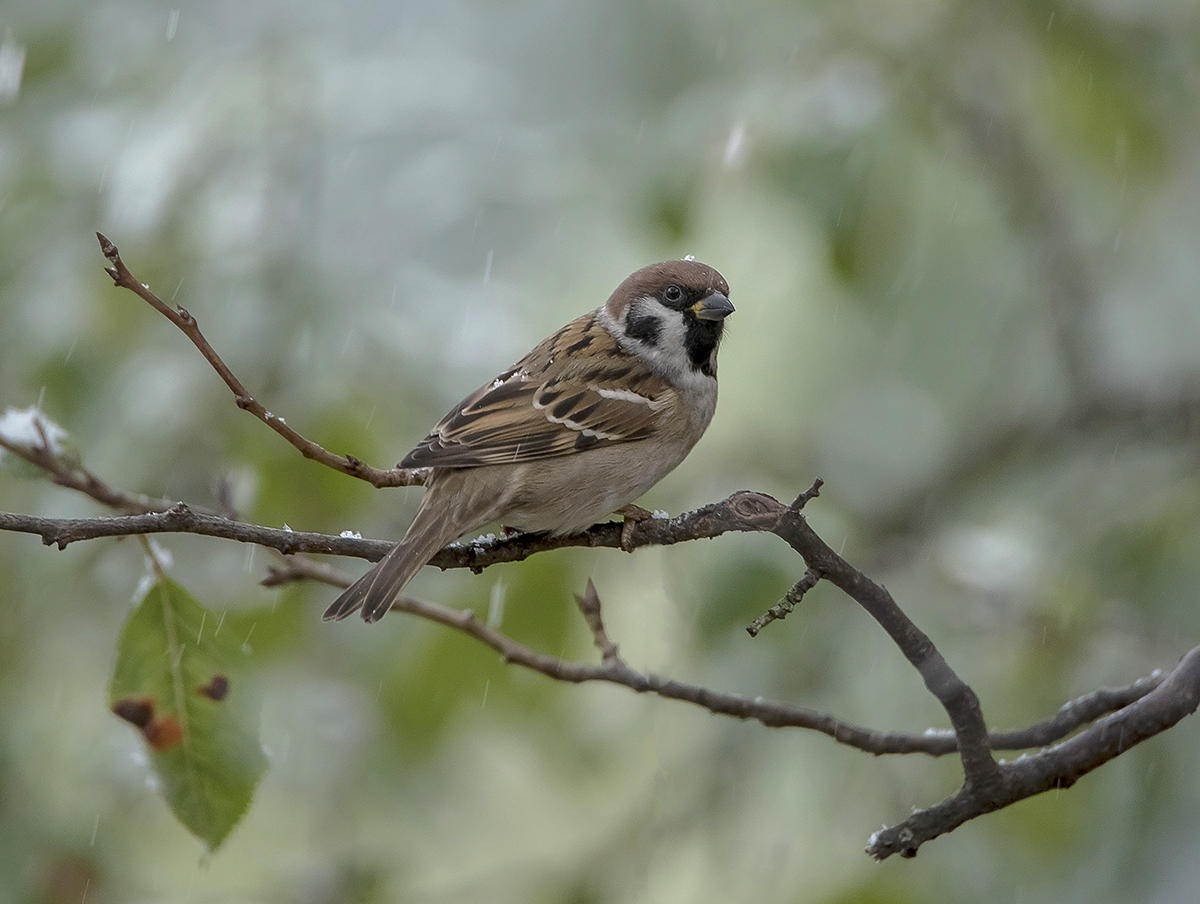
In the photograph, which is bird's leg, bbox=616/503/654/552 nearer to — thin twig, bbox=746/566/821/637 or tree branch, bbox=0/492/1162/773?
tree branch, bbox=0/492/1162/773

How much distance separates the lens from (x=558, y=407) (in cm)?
328

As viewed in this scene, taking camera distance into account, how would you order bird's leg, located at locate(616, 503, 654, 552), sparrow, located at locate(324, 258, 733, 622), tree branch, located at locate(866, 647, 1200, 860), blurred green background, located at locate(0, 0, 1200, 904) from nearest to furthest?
tree branch, located at locate(866, 647, 1200, 860), bird's leg, located at locate(616, 503, 654, 552), sparrow, located at locate(324, 258, 733, 622), blurred green background, located at locate(0, 0, 1200, 904)

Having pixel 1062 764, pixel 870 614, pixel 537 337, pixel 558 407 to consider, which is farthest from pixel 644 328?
pixel 1062 764

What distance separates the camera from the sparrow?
2791 mm

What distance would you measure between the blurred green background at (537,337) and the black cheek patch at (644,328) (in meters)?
0.28

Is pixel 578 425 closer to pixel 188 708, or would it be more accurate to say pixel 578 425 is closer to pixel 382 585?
pixel 382 585

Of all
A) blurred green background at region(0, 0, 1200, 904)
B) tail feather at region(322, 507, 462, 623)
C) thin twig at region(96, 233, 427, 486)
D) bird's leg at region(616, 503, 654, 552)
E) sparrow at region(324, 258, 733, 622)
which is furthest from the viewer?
blurred green background at region(0, 0, 1200, 904)

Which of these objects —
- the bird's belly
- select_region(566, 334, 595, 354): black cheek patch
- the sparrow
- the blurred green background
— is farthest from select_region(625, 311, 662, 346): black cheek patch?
the bird's belly

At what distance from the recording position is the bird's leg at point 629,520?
105 inches

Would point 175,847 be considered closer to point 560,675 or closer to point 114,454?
point 114,454

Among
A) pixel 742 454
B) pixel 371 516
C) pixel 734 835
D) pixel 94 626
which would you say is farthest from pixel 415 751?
pixel 742 454

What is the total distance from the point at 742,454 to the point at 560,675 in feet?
8.07

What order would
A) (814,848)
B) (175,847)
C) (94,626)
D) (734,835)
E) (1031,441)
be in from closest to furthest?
(814,848)
(734,835)
(94,626)
(1031,441)
(175,847)

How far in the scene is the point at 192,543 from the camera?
341cm
